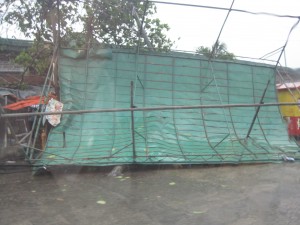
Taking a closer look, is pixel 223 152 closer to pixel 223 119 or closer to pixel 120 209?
pixel 223 119

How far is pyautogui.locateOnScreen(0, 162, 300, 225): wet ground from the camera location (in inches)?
178

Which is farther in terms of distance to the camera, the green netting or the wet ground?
the green netting

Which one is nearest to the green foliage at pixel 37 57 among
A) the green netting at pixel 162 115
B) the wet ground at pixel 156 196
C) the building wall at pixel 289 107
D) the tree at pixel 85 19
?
the tree at pixel 85 19

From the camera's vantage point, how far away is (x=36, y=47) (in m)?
13.1

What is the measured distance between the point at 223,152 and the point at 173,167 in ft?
3.88

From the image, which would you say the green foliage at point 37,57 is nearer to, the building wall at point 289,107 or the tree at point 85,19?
the tree at point 85,19

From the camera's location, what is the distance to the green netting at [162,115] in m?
7.33

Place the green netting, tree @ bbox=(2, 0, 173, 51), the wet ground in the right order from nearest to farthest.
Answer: the wet ground, the green netting, tree @ bbox=(2, 0, 173, 51)

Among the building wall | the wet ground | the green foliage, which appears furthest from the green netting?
the green foliage

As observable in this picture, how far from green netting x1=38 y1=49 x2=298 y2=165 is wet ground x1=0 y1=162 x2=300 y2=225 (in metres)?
0.39

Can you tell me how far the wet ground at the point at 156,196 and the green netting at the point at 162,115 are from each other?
39 centimetres

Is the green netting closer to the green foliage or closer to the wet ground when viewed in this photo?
the wet ground

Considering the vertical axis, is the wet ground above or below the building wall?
below

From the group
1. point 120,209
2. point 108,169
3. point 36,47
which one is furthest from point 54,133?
point 36,47
